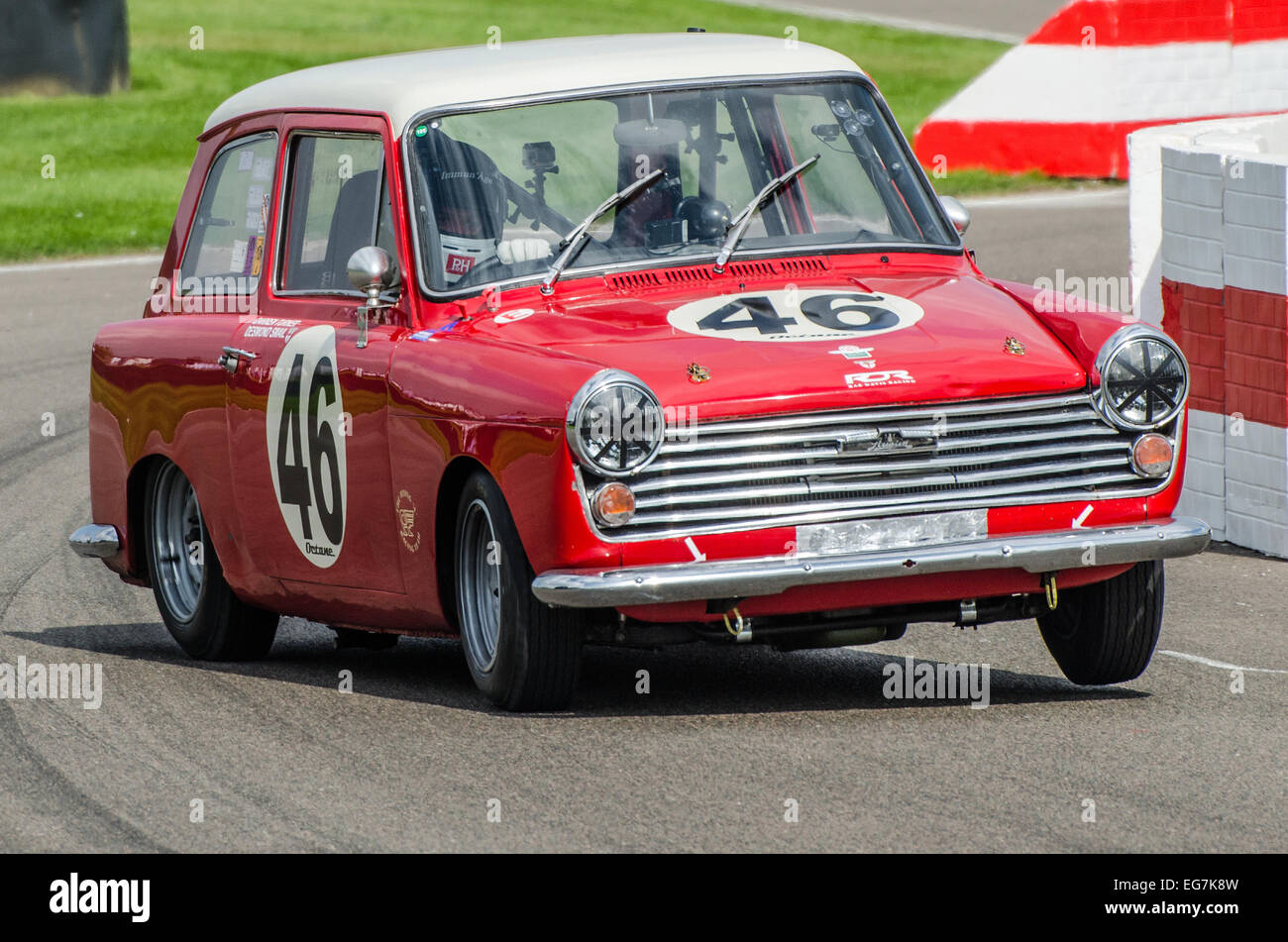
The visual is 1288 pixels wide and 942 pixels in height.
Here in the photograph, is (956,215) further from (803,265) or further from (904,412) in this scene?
(904,412)

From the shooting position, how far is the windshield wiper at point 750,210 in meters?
7.19

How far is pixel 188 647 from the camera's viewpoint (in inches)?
324

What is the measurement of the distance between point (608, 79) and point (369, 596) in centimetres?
174

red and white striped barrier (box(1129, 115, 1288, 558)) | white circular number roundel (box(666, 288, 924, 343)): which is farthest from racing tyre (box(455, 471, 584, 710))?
red and white striped barrier (box(1129, 115, 1288, 558))

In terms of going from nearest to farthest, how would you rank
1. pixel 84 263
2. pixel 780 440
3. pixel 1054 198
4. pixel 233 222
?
pixel 780 440
pixel 233 222
pixel 84 263
pixel 1054 198

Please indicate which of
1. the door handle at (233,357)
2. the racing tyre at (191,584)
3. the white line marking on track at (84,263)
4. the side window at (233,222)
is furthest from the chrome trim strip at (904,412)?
the white line marking on track at (84,263)

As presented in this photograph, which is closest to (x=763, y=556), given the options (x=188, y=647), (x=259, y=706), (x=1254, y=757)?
(x=1254, y=757)

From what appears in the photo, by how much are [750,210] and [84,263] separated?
42.7ft

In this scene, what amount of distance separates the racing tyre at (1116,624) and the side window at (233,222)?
291 centimetres

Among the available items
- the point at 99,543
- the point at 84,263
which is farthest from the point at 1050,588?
the point at 84,263

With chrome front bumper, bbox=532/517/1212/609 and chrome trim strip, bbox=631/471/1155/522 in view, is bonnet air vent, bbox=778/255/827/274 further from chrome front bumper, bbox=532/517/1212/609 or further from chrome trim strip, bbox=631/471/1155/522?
chrome front bumper, bbox=532/517/1212/609

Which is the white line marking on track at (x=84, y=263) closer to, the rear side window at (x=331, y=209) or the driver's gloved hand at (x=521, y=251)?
the rear side window at (x=331, y=209)

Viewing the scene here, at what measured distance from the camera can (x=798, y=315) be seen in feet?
22.0

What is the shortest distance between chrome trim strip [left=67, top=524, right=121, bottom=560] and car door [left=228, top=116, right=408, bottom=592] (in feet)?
3.35
